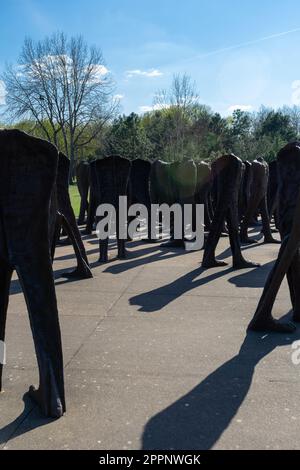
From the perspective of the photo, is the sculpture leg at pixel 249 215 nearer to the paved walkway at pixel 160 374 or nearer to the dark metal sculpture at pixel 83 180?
the paved walkway at pixel 160 374

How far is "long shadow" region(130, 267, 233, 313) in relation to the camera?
19.8 ft

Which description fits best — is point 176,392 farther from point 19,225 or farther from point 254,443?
point 19,225

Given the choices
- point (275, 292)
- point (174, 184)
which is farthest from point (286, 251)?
point (174, 184)

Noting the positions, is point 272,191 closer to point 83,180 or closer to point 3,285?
point 83,180

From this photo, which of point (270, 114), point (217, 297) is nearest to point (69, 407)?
point (217, 297)

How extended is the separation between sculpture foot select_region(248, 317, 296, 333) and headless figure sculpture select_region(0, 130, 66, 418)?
92.5 inches

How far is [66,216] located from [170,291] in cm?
212

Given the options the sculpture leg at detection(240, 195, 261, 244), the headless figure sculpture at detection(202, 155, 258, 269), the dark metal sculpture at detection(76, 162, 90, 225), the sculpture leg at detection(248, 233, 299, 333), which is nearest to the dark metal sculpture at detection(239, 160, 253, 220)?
the sculpture leg at detection(240, 195, 261, 244)

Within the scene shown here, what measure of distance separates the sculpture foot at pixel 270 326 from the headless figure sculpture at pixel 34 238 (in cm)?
235

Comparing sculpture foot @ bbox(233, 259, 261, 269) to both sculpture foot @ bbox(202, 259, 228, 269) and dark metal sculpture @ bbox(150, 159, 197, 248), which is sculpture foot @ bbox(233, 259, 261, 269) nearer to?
sculpture foot @ bbox(202, 259, 228, 269)

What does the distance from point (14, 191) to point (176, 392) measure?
6.28ft

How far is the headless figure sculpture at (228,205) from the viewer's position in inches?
316

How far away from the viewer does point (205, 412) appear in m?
3.30
